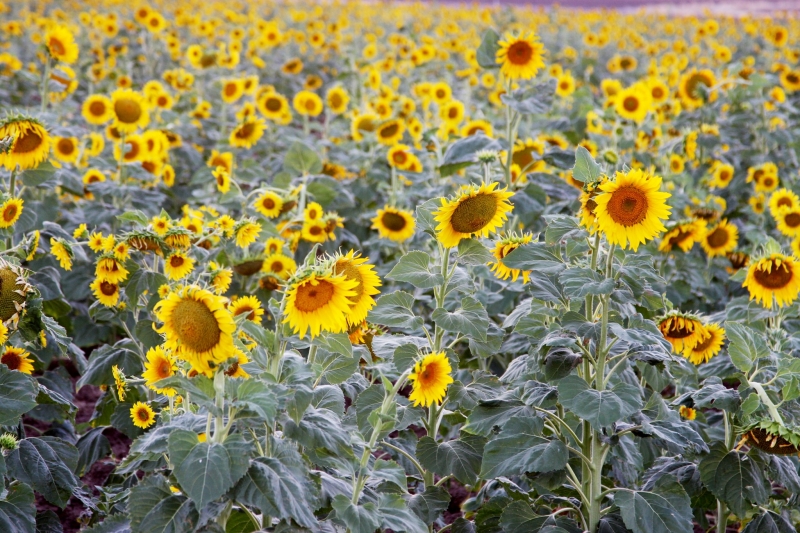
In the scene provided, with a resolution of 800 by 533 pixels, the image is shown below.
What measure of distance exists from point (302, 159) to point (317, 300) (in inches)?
104

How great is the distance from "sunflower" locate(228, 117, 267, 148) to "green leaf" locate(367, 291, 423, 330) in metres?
2.76

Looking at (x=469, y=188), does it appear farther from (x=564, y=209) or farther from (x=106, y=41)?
(x=106, y=41)

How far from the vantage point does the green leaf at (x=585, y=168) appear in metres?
2.12

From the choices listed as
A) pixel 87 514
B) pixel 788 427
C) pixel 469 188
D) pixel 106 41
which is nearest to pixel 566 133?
pixel 469 188

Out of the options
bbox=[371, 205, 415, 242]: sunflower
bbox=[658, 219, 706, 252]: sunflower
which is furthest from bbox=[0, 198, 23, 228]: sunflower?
bbox=[658, 219, 706, 252]: sunflower

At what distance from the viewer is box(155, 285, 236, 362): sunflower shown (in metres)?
1.76

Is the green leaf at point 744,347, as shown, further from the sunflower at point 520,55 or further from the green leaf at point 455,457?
the sunflower at point 520,55

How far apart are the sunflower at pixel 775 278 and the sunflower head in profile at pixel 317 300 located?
1.52m

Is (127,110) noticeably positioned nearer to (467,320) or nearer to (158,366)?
(158,366)

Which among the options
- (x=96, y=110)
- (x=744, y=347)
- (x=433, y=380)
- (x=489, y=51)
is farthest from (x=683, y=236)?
(x=96, y=110)

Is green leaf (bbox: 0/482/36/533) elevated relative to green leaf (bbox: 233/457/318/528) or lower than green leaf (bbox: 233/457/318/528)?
lower

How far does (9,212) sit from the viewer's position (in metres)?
2.79

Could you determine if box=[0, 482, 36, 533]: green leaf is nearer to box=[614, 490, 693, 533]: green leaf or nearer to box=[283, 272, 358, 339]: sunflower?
box=[283, 272, 358, 339]: sunflower

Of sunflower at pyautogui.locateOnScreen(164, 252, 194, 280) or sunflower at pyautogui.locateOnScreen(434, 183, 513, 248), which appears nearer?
sunflower at pyautogui.locateOnScreen(434, 183, 513, 248)
